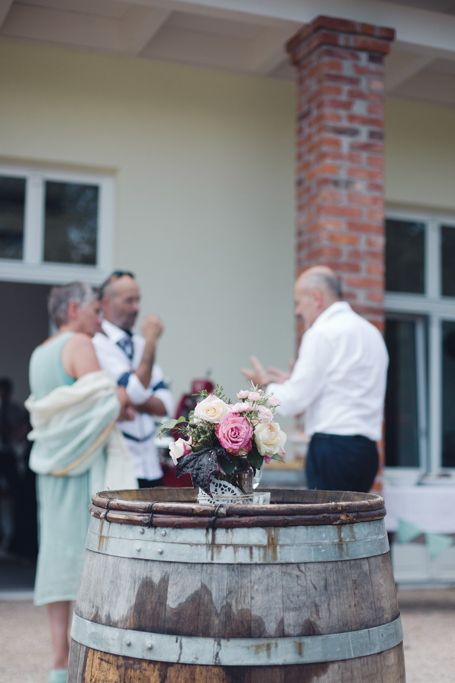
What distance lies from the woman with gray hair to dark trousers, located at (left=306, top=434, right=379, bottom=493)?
836 millimetres

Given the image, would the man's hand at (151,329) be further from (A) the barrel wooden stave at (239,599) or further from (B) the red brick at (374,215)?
(B) the red brick at (374,215)

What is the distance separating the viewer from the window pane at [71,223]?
4.81 m

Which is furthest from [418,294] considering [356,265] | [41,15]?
[41,15]

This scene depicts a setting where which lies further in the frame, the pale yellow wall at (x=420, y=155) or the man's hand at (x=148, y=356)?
the pale yellow wall at (x=420, y=155)

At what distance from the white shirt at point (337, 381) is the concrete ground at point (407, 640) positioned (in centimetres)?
112

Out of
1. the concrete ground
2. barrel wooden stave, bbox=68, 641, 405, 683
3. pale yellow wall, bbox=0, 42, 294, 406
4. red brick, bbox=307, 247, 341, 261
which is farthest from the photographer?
pale yellow wall, bbox=0, 42, 294, 406

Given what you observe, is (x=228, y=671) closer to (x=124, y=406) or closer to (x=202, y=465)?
(x=202, y=465)

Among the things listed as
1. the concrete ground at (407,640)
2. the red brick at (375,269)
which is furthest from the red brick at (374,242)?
the concrete ground at (407,640)

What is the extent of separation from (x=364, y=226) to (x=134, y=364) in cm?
179

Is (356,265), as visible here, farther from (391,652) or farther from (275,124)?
(391,652)

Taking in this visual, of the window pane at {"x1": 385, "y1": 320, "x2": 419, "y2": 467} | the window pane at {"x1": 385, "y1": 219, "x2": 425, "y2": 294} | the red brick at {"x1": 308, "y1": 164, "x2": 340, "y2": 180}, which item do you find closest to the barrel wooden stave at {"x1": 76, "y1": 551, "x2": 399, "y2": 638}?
the red brick at {"x1": 308, "y1": 164, "x2": 340, "y2": 180}

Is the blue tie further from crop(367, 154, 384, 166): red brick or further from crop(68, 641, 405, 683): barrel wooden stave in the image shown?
crop(367, 154, 384, 166): red brick

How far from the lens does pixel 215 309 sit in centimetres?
501

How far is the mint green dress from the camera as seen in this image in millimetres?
2854
